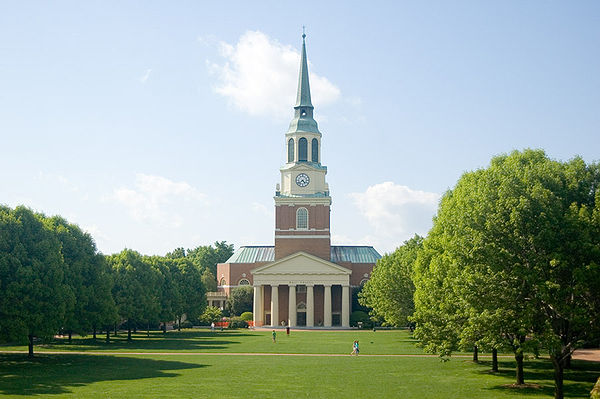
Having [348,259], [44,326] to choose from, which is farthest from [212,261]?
[44,326]

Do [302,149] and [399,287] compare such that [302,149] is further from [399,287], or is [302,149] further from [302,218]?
[399,287]

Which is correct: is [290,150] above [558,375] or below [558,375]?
above

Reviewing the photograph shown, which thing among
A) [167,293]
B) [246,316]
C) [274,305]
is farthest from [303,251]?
[167,293]

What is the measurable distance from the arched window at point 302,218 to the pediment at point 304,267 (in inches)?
214

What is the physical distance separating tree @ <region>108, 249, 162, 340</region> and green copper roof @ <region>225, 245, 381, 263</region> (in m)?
50.2

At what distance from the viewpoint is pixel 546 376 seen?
3956 cm

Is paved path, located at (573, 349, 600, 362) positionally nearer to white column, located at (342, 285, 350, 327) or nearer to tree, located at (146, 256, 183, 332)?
tree, located at (146, 256, 183, 332)

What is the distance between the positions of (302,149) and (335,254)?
23.3 metres

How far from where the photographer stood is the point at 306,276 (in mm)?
112625

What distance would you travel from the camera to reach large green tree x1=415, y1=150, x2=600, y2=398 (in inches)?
1149

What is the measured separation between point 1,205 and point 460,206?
98.7 ft

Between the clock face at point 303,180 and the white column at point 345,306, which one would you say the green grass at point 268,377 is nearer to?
the white column at point 345,306

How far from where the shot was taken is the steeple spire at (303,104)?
4560 inches

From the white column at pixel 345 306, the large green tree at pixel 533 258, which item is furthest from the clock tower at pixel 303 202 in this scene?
the large green tree at pixel 533 258
